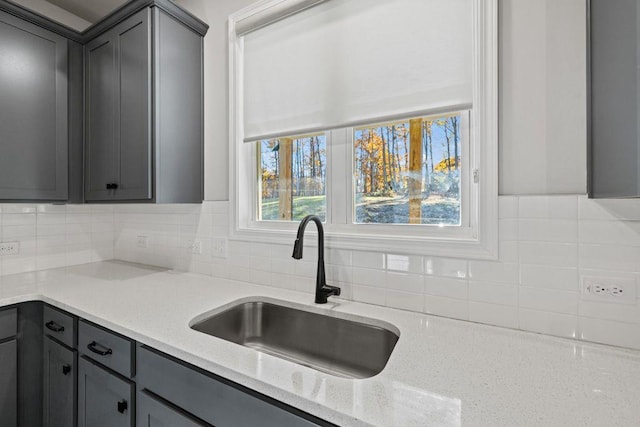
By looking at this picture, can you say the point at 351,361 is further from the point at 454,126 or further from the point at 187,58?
the point at 187,58

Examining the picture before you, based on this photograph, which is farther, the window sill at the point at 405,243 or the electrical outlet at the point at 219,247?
the electrical outlet at the point at 219,247

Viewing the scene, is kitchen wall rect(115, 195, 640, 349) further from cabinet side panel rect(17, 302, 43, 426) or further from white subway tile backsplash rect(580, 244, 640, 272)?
cabinet side panel rect(17, 302, 43, 426)

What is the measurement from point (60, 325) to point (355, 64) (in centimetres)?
175

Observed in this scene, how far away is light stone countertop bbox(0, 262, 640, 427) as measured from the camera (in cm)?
65

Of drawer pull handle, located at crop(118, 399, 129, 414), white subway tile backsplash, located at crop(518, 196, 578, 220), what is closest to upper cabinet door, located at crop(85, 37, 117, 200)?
drawer pull handle, located at crop(118, 399, 129, 414)

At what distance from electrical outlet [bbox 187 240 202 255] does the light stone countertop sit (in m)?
0.56

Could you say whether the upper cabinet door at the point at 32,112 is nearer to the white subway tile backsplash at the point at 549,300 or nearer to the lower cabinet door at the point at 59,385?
the lower cabinet door at the point at 59,385

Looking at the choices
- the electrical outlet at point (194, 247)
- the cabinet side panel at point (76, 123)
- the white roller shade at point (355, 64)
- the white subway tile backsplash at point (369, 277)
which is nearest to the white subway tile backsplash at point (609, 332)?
the white subway tile backsplash at point (369, 277)

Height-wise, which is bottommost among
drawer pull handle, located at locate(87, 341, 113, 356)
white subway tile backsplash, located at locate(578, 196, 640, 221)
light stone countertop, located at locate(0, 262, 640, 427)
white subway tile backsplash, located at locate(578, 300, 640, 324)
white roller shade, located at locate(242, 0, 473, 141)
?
drawer pull handle, located at locate(87, 341, 113, 356)

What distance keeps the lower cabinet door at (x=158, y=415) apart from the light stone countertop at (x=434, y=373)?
18cm

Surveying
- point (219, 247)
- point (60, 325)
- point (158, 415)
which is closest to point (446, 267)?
point (158, 415)

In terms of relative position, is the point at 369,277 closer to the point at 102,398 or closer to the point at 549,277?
the point at 549,277

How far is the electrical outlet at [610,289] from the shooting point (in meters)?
0.92

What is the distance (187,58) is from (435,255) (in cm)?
167
